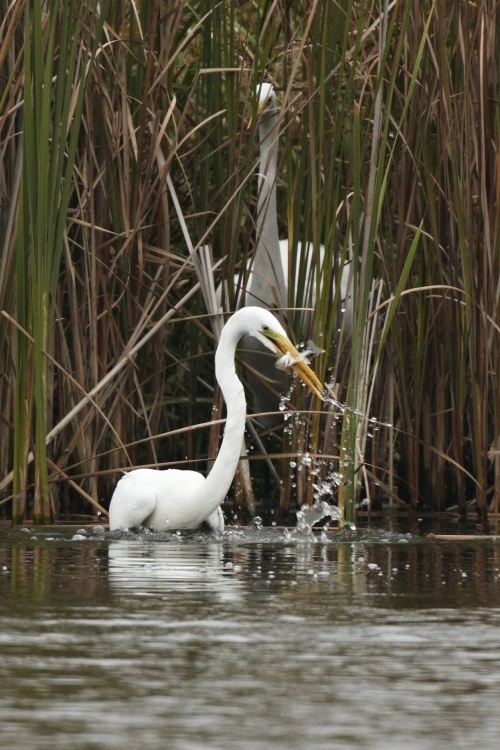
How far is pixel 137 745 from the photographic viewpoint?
7.33 feet

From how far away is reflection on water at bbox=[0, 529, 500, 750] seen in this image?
237 centimetres

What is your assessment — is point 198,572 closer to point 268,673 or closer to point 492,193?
point 268,673

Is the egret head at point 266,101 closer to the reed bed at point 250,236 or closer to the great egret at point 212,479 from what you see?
the reed bed at point 250,236

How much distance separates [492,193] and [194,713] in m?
4.03

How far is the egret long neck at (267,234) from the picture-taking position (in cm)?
659

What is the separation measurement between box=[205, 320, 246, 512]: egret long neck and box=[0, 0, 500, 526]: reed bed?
0.32m

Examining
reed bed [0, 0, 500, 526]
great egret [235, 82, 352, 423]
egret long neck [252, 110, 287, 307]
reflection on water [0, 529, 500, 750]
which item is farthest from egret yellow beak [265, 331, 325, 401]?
reflection on water [0, 529, 500, 750]

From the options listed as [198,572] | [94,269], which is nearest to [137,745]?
[198,572]

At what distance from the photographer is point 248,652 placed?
3.00 m

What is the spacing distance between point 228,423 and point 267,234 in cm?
138

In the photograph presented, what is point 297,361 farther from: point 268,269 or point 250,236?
point 268,269

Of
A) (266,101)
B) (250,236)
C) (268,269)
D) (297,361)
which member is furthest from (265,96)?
(297,361)

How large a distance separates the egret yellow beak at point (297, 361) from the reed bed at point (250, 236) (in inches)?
5.9

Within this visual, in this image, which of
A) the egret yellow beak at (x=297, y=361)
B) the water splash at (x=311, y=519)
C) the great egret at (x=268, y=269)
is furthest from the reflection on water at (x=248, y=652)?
the great egret at (x=268, y=269)
